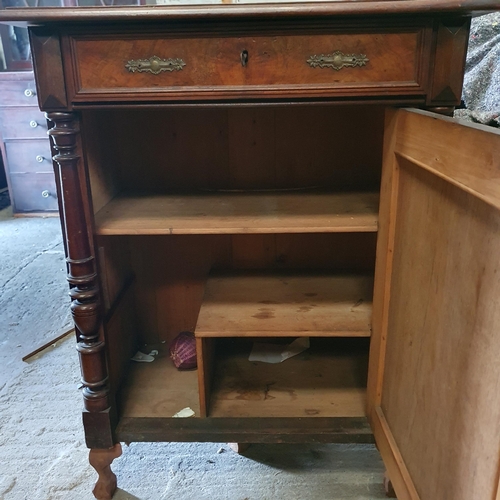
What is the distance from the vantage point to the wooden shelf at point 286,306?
1100 millimetres

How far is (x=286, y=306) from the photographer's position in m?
1.20

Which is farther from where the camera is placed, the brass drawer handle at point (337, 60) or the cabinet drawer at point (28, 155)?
the cabinet drawer at point (28, 155)

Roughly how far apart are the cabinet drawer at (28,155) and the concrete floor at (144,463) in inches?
72.2

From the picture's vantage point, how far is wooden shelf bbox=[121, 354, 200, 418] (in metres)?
1.19

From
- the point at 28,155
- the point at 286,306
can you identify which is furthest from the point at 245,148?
the point at 28,155

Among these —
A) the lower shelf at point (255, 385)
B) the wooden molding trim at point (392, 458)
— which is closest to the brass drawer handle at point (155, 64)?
the lower shelf at point (255, 385)

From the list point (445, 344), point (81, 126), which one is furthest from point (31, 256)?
point (445, 344)

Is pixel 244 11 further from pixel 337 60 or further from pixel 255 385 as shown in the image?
pixel 255 385

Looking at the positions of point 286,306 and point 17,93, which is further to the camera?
point 17,93

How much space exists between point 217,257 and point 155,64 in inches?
25.2

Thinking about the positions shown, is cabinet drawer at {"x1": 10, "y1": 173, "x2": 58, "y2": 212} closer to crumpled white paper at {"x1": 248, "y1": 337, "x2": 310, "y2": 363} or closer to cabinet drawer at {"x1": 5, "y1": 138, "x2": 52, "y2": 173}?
cabinet drawer at {"x1": 5, "y1": 138, "x2": 52, "y2": 173}

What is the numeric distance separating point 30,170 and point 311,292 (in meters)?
2.55

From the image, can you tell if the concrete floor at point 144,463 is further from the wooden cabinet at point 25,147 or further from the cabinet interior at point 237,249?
the wooden cabinet at point 25,147

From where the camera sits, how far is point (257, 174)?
4.37ft
